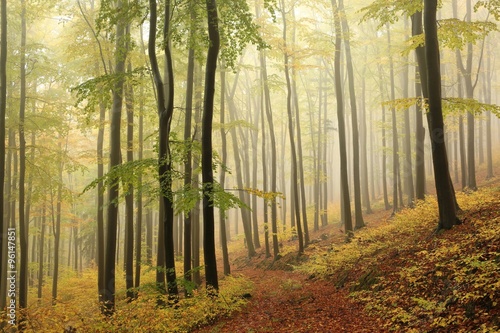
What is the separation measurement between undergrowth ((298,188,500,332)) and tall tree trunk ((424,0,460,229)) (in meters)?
0.50

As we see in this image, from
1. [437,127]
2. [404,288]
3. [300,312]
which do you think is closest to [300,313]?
[300,312]

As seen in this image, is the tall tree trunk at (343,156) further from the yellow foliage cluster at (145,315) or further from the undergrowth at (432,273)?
the yellow foliage cluster at (145,315)

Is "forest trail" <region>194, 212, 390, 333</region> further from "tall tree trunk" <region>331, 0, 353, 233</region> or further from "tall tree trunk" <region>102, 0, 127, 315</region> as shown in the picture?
"tall tree trunk" <region>102, 0, 127, 315</region>

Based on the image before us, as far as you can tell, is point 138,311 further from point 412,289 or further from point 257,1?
point 257,1

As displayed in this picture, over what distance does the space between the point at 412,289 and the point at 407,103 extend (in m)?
5.33

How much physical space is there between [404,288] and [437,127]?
4.58 m

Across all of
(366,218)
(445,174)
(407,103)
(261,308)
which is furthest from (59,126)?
(366,218)

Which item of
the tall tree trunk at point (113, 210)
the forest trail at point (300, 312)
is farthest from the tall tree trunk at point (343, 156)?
the tall tree trunk at point (113, 210)

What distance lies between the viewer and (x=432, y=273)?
24.5 ft

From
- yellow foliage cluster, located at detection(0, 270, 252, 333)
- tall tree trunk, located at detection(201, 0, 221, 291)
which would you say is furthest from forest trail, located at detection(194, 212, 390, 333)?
tall tree trunk, located at detection(201, 0, 221, 291)

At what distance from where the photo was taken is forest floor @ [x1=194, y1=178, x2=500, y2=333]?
577 cm

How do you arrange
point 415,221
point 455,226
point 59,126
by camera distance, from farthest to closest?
point 59,126
point 415,221
point 455,226

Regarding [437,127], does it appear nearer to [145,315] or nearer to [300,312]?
[300,312]

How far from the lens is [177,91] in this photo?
713 inches
